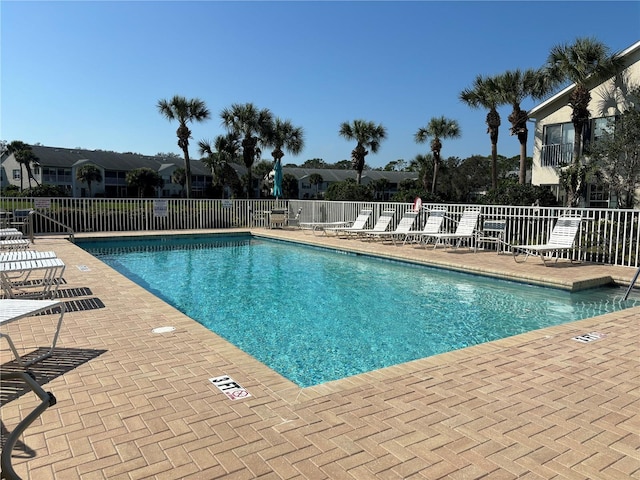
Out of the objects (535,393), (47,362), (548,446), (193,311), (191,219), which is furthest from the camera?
(191,219)

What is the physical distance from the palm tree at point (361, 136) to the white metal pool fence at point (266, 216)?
1148cm

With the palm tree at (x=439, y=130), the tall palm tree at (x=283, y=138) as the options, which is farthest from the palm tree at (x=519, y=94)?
the tall palm tree at (x=283, y=138)

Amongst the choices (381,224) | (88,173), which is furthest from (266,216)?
(88,173)

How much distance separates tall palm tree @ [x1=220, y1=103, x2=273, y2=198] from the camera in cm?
2891

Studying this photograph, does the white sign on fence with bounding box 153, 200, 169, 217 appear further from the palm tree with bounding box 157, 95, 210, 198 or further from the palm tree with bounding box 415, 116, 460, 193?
the palm tree with bounding box 415, 116, 460, 193

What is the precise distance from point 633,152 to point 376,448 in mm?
17462

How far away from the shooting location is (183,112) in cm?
2695

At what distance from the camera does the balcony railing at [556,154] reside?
66.7 feet

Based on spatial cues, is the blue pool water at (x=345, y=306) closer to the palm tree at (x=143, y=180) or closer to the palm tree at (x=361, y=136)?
the palm tree at (x=361, y=136)

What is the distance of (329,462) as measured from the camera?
2.42 metres

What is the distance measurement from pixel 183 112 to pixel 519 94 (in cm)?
1786

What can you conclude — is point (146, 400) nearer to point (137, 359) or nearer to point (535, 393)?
point (137, 359)

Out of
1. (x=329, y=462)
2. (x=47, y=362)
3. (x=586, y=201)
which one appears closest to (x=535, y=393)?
(x=329, y=462)

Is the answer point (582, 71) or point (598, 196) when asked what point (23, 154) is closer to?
point (582, 71)
